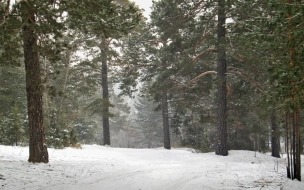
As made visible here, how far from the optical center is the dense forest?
268 inches

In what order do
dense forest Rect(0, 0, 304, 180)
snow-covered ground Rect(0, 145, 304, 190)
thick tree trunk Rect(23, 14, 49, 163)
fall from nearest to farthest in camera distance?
snow-covered ground Rect(0, 145, 304, 190), dense forest Rect(0, 0, 304, 180), thick tree trunk Rect(23, 14, 49, 163)

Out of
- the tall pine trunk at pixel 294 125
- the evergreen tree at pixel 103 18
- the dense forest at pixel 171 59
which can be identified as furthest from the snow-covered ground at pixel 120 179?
the evergreen tree at pixel 103 18

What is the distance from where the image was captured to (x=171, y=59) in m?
18.7

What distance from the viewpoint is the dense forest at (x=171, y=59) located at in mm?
6801

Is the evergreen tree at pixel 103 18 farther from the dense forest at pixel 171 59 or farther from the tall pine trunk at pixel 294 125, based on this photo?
the tall pine trunk at pixel 294 125

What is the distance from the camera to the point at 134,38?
20.8m

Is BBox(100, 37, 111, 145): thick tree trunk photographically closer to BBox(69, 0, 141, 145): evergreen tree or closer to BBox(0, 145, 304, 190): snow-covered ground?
BBox(0, 145, 304, 190): snow-covered ground

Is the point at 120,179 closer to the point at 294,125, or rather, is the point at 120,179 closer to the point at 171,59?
the point at 294,125

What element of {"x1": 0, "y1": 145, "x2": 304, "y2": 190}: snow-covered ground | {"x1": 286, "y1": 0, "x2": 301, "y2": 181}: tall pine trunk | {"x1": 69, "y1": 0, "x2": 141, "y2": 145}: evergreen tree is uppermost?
{"x1": 69, "y1": 0, "x2": 141, "y2": 145}: evergreen tree

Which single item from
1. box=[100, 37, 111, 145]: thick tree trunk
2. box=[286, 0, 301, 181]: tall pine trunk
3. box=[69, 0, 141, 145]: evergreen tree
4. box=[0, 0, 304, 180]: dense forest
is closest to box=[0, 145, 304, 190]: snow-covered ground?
box=[286, 0, 301, 181]: tall pine trunk

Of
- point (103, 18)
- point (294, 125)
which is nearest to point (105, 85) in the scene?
point (103, 18)

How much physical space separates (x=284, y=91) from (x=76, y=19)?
6.12 m

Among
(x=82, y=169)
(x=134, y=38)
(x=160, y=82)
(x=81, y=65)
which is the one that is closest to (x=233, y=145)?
(x=160, y=82)

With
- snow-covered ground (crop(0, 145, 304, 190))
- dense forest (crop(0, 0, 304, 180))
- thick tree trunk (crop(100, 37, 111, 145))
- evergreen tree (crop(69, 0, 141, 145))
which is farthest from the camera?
thick tree trunk (crop(100, 37, 111, 145))
